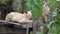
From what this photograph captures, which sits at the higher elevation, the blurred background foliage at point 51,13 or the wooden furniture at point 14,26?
the blurred background foliage at point 51,13

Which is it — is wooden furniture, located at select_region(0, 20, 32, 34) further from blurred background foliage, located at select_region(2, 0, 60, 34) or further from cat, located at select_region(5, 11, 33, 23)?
blurred background foliage, located at select_region(2, 0, 60, 34)

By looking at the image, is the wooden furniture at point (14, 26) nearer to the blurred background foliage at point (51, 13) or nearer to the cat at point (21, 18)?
the cat at point (21, 18)

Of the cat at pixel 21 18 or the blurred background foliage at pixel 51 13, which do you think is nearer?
the blurred background foliage at pixel 51 13

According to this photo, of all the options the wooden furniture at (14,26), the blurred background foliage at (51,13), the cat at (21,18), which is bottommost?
the wooden furniture at (14,26)

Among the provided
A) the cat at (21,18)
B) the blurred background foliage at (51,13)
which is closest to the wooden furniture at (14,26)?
the cat at (21,18)

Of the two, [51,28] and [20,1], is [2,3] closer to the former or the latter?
[20,1]

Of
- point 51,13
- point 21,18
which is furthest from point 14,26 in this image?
point 51,13

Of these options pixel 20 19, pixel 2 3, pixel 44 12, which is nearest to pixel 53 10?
pixel 44 12

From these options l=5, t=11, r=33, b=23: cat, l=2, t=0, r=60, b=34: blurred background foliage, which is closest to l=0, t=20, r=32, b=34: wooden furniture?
l=5, t=11, r=33, b=23: cat

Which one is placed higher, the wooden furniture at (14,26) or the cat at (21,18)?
the cat at (21,18)

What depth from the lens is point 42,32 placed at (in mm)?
407

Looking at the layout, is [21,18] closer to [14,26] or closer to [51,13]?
[14,26]

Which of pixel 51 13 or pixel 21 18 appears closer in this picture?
pixel 51 13

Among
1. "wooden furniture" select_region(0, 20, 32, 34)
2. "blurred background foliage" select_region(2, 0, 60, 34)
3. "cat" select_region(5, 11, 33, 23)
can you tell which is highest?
"blurred background foliage" select_region(2, 0, 60, 34)
